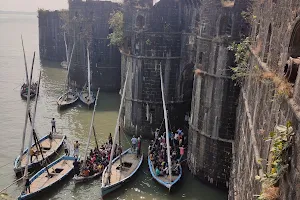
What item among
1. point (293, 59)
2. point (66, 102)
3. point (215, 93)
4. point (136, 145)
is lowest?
point (136, 145)

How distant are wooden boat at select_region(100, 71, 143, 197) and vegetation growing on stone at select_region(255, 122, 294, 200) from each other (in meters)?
9.75

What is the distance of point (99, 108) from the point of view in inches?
1085

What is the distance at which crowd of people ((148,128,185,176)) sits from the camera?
53.8ft

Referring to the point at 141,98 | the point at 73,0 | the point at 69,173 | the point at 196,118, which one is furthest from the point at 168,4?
the point at 73,0

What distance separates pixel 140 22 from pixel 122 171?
854cm

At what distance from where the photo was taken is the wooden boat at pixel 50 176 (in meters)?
15.0

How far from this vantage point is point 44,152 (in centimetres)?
1905

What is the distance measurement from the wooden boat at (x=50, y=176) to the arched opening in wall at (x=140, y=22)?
819cm

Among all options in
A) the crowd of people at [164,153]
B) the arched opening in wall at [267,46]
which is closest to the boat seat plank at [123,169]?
the crowd of people at [164,153]

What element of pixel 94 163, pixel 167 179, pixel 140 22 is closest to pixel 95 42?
pixel 140 22

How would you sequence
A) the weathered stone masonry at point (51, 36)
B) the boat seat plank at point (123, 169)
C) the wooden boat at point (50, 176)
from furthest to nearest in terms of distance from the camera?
the weathered stone masonry at point (51, 36)
the boat seat plank at point (123, 169)
the wooden boat at point (50, 176)

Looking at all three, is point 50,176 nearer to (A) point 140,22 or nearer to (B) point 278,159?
(A) point 140,22

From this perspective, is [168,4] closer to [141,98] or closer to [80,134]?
[141,98]

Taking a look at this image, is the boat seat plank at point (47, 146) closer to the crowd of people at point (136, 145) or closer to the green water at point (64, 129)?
the green water at point (64, 129)
